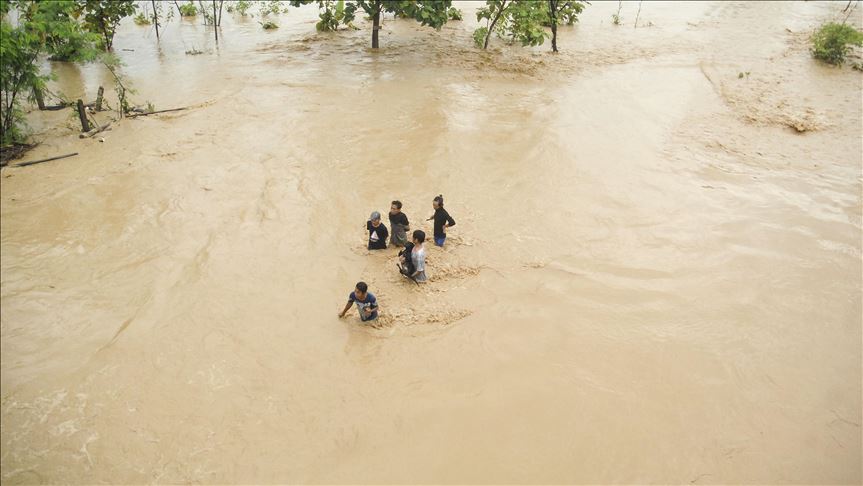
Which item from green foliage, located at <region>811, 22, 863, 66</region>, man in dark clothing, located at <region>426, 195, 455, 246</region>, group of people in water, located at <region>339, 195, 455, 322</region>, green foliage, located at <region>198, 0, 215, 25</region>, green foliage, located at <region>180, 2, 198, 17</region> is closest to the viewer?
group of people in water, located at <region>339, 195, 455, 322</region>

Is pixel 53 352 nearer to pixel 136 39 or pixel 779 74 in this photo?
pixel 136 39

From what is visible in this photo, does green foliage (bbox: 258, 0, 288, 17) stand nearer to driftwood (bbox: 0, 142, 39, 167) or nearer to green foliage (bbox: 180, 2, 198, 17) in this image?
green foliage (bbox: 180, 2, 198, 17)

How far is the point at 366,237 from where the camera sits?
716 cm

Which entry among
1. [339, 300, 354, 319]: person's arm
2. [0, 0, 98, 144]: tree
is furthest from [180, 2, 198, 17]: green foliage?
[339, 300, 354, 319]: person's arm

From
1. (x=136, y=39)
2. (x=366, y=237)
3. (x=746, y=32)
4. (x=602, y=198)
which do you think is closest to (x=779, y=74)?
(x=746, y=32)

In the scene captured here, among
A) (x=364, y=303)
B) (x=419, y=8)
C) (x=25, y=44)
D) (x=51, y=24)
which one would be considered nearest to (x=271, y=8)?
(x=419, y=8)

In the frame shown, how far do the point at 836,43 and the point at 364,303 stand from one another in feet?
54.7

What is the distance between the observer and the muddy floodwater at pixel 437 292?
4609mm

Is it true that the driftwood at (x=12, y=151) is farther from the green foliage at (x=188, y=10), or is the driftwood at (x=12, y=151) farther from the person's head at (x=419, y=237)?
the green foliage at (x=188, y=10)

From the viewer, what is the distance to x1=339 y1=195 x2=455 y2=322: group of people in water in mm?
5570

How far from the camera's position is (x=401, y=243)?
6879mm

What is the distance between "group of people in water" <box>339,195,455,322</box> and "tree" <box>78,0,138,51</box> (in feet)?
36.1

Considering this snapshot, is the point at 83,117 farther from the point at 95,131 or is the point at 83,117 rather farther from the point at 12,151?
the point at 12,151

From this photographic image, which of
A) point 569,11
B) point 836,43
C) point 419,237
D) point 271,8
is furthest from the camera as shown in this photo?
point 271,8
